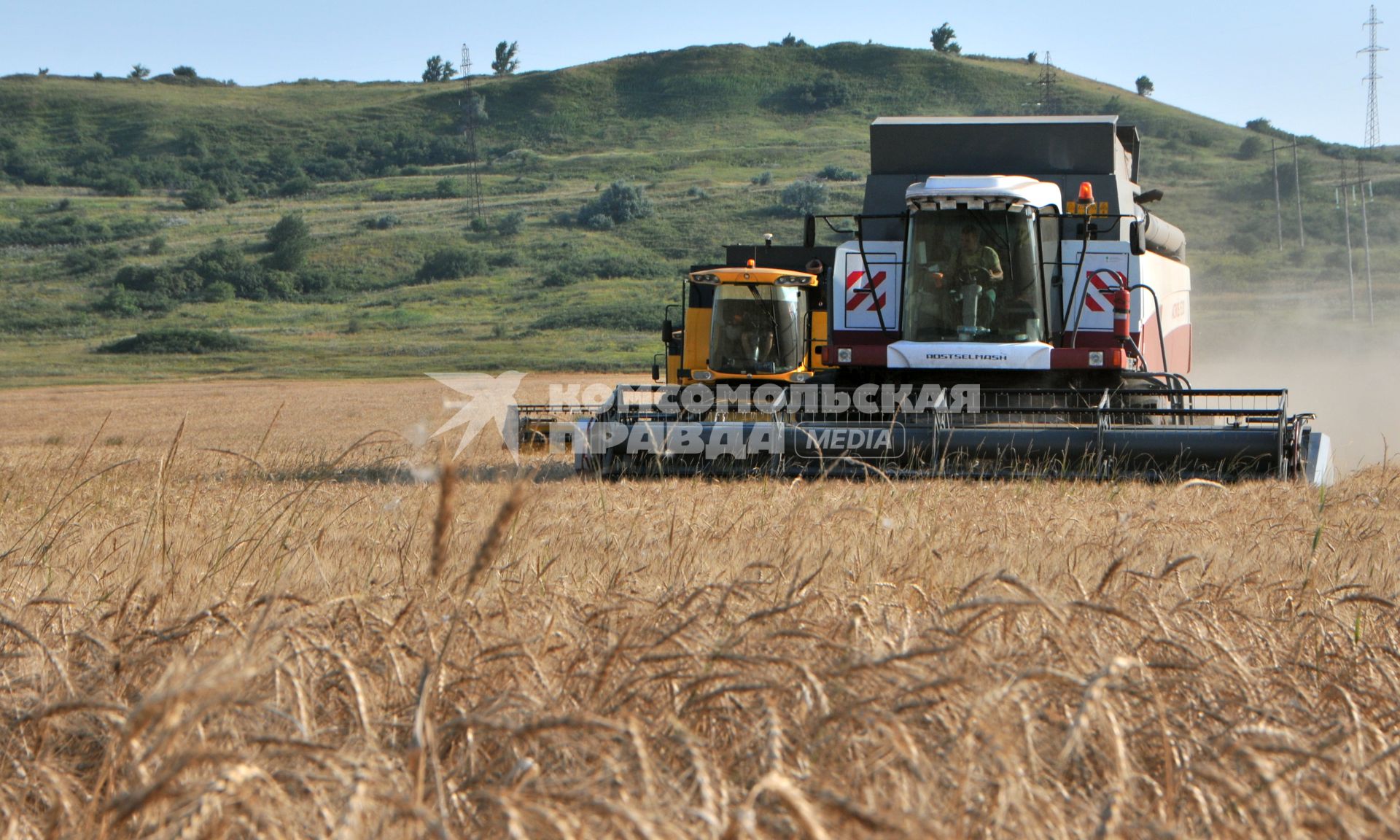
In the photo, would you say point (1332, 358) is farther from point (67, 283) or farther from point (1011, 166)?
point (67, 283)

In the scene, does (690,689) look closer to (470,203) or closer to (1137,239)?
(1137,239)

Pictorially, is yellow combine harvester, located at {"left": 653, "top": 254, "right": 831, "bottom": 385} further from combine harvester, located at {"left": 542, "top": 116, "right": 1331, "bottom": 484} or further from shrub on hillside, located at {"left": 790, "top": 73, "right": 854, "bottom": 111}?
shrub on hillside, located at {"left": 790, "top": 73, "right": 854, "bottom": 111}

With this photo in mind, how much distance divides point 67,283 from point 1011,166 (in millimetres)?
71572

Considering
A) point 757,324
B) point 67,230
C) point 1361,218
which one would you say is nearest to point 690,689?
point 757,324

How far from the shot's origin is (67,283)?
242 ft

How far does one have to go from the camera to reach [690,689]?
222 cm

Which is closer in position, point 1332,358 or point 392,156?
point 1332,358

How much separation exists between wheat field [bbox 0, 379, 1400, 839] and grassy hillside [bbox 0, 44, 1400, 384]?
43302 millimetres

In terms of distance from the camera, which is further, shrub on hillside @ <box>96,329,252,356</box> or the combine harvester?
shrub on hillside @ <box>96,329,252,356</box>

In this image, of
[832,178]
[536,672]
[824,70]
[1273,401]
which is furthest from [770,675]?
[824,70]

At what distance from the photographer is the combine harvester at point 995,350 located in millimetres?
9875

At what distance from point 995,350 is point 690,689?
9869 mm

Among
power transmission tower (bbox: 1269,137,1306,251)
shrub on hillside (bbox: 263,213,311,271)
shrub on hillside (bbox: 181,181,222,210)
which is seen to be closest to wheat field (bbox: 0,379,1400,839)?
shrub on hillside (bbox: 263,213,311,271)

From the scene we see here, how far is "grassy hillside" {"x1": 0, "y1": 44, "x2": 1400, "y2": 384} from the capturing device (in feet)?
205
